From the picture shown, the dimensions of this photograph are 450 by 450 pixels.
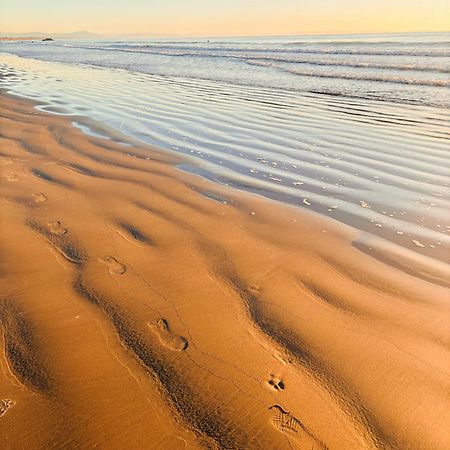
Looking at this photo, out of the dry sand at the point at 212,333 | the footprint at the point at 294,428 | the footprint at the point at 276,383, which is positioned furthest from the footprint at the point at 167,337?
the footprint at the point at 294,428

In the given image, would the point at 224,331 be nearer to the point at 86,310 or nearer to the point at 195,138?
the point at 86,310

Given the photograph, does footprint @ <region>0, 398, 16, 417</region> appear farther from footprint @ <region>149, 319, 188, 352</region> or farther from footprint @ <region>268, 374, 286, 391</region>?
footprint @ <region>268, 374, 286, 391</region>

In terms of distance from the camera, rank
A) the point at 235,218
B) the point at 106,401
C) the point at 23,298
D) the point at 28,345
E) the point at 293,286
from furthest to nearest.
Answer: the point at 235,218, the point at 293,286, the point at 23,298, the point at 28,345, the point at 106,401

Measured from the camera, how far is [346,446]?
1601mm

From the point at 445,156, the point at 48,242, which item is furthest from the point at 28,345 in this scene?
the point at 445,156

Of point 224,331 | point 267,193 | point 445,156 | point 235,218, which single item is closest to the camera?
point 224,331

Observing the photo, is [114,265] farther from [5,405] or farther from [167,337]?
[5,405]

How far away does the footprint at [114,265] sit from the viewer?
9.02 feet

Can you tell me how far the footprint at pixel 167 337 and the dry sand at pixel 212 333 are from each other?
0.5 inches

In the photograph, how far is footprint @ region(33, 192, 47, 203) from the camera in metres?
3.95

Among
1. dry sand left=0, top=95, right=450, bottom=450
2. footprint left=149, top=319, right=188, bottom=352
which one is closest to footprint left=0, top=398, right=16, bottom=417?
dry sand left=0, top=95, right=450, bottom=450

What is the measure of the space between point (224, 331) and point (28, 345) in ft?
3.22

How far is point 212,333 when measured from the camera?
2197 millimetres

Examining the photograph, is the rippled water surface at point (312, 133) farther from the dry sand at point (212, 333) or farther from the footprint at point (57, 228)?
the footprint at point (57, 228)
